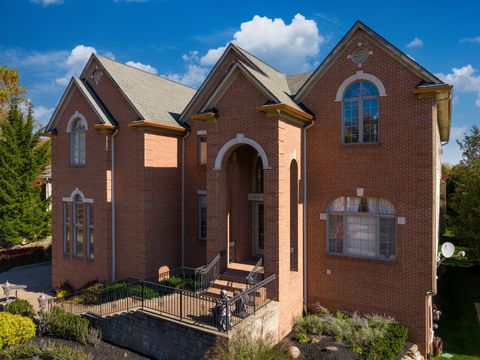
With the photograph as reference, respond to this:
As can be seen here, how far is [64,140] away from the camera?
1761cm

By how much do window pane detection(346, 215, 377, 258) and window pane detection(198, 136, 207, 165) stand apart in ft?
24.0

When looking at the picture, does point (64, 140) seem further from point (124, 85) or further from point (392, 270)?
point (392, 270)

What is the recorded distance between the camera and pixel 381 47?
39.5 feet

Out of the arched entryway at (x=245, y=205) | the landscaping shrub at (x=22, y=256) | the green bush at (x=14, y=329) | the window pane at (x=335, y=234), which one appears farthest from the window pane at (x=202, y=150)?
the landscaping shrub at (x=22, y=256)

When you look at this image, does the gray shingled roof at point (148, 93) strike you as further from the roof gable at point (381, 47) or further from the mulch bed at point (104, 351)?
the mulch bed at point (104, 351)

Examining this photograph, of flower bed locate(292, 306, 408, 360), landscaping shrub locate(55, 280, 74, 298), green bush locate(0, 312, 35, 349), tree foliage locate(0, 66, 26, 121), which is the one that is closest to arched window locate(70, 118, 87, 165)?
landscaping shrub locate(55, 280, 74, 298)

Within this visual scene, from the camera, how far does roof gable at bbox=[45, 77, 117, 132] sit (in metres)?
16.1

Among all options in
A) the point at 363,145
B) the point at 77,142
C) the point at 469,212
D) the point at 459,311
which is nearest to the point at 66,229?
the point at 77,142

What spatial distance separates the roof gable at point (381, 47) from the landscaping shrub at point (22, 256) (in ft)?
67.3

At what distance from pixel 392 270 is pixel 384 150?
13.4ft

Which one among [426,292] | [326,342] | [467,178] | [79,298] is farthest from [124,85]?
[467,178]

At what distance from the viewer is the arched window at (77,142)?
17.1 m

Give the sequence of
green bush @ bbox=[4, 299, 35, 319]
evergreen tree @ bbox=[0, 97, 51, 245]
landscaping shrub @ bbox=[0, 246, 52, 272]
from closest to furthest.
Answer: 1. green bush @ bbox=[4, 299, 35, 319]
2. landscaping shrub @ bbox=[0, 246, 52, 272]
3. evergreen tree @ bbox=[0, 97, 51, 245]

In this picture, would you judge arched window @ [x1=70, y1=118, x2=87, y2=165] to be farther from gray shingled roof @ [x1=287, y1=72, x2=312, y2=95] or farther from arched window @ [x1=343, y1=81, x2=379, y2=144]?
arched window @ [x1=343, y1=81, x2=379, y2=144]
